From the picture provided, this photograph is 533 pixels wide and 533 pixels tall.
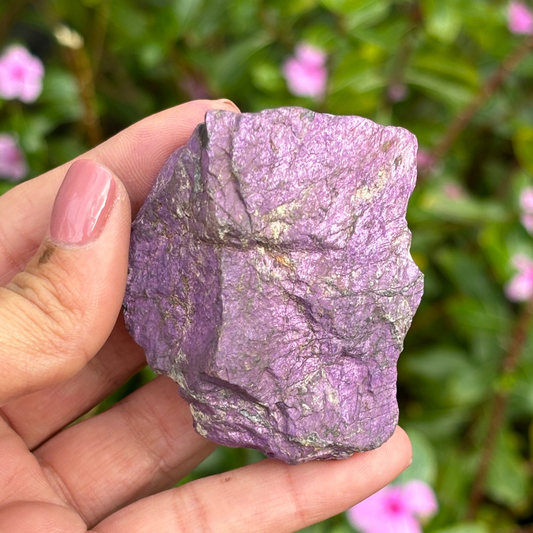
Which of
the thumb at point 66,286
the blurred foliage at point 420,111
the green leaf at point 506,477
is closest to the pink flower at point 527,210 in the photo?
the blurred foliage at point 420,111

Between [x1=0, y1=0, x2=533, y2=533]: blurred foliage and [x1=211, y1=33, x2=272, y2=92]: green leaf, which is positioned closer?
[x1=0, y1=0, x2=533, y2=533]: blurred foliage

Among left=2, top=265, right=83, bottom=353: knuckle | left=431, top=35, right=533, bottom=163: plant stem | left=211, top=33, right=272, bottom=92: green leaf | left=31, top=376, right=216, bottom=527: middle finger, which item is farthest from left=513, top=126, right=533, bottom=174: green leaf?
left=2, top=265, right=83, bottom=353: knuckle

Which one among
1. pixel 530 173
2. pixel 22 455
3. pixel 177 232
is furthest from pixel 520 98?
pixel 22 455

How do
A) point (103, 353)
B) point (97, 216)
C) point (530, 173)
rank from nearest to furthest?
point (97, 216) < point (103, 353) < point (530, 173)

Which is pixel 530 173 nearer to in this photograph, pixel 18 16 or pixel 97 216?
pixel 97 216

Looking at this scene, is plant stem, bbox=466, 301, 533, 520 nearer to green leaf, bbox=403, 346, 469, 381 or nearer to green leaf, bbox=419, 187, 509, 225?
green leaf, bbox=403, 346, 469, 381

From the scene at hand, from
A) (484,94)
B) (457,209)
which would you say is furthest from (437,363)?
(484,94)
